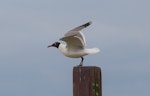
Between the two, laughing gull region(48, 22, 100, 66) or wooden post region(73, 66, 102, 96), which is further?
laughing gull region(48, 22, 100, 66)

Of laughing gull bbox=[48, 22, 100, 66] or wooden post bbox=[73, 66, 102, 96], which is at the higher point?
laughing gull bbox=[48, 22, 100, 66]

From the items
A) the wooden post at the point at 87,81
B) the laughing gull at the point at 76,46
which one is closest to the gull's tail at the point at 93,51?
the laughing gull at the point at 76,46

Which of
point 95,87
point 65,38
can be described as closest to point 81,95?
point 95,87

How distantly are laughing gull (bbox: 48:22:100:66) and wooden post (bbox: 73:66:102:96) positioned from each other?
2974 millimetres

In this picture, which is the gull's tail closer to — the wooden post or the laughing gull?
the laughing gull

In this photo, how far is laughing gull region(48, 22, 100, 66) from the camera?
9.76 metres

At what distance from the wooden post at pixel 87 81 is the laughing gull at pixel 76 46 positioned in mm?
2974

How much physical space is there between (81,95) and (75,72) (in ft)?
1.18

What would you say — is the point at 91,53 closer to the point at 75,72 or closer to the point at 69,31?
the point at 69,31

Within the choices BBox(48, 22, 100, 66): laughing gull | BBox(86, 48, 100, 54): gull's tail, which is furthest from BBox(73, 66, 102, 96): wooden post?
BBox(86, 48, 100, 54): gull's tail

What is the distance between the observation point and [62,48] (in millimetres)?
10211

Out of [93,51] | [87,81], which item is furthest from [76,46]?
[87,81]

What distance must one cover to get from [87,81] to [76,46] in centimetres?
370

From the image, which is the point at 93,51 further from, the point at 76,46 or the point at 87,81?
the point at 87,81
